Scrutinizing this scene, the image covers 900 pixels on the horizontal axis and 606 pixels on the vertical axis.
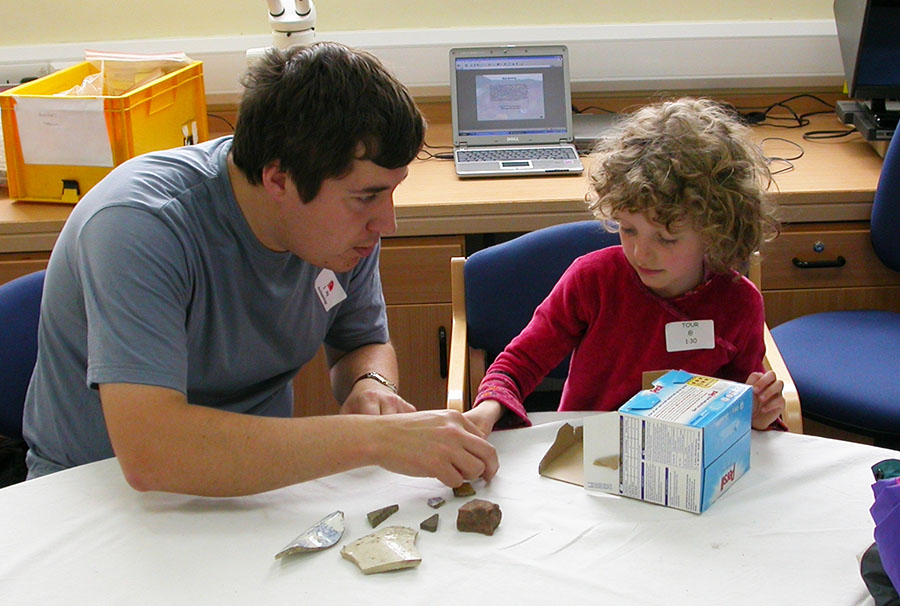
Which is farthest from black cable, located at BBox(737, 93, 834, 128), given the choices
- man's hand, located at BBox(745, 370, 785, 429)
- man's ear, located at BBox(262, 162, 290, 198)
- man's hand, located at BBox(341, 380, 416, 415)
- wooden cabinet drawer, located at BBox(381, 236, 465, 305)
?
man's ear, located at BBox(262, 162, 290, 198)

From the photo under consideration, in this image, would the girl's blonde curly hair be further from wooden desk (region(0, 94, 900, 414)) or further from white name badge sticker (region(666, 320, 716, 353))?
wooden desk (region(0, 94, 900, 414))

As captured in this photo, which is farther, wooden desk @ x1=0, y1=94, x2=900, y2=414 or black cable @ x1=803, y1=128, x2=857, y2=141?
black cable @ x1=803, y1=128, x2=857, y2=141

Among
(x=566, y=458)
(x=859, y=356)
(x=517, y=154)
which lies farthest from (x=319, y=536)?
(x=517, y=154)

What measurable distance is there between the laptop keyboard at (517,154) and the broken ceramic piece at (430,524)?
1.48 metres

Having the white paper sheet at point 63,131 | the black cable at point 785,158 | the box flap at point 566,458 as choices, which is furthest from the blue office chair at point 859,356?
the white paper sheet at point 63,131

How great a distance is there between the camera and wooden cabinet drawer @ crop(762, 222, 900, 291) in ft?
7.58

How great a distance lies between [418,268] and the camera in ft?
7.59

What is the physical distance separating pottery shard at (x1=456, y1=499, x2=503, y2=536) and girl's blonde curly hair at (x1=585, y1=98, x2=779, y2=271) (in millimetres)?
554

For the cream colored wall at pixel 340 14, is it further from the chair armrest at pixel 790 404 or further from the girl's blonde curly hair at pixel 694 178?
the chair armrest at pixel 790 404

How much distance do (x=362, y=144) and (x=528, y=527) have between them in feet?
1.73

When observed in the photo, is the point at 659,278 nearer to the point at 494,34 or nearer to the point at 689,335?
the point at 689,335

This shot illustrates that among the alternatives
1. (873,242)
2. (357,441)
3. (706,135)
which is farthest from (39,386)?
(873,242)

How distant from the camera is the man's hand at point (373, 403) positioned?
4.72 ft

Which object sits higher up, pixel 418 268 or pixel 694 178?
pixel 694 178
